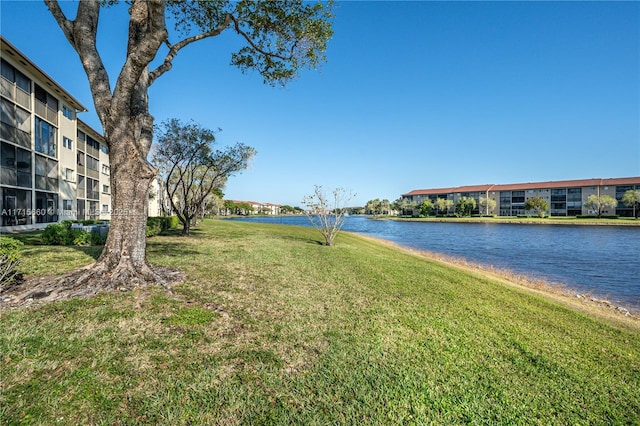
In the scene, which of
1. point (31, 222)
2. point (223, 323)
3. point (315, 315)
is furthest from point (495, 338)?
point (31, 222)

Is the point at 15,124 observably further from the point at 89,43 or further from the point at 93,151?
the point at 89,43

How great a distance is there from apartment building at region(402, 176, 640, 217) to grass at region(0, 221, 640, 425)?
99.0 m

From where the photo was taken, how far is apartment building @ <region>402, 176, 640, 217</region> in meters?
75.9

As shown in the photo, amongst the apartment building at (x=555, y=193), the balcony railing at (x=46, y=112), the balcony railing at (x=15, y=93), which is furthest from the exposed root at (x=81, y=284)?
the apartment building at (x=555, y=193)

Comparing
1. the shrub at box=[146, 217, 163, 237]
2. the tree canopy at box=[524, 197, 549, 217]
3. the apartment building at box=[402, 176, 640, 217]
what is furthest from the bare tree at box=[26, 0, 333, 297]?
the apartment building at box=[402, 176, 640, 217]

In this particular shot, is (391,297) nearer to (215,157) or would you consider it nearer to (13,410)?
(13,410)

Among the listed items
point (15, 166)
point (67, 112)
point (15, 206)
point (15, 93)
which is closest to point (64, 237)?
point (15, 206)

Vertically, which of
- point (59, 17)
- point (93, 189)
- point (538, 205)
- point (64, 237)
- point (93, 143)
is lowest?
point (64, 237)

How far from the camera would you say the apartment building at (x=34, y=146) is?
18.8 m

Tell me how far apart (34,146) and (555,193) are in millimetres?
112746

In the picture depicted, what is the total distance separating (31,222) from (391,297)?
27528 mm

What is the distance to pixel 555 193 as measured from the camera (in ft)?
283

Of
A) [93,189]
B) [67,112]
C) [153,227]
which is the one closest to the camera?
[153,227]

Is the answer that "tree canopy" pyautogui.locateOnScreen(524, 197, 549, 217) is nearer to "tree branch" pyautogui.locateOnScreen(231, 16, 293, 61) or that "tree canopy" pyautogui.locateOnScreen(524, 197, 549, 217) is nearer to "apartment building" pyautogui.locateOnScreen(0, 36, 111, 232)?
"tree branch" pyautogui.locateOnScreen(231, 16, 293, 61)
